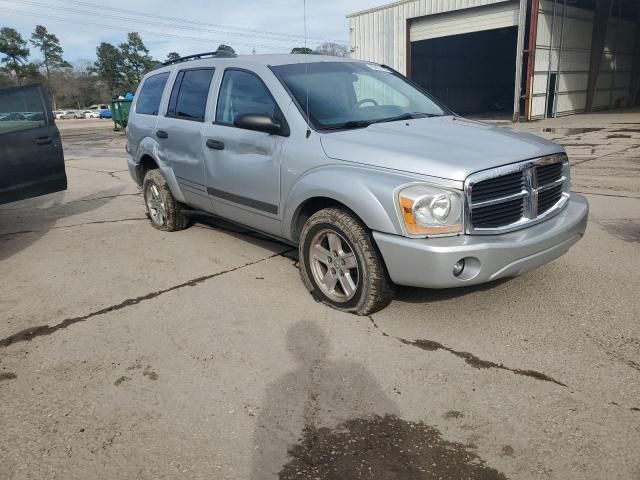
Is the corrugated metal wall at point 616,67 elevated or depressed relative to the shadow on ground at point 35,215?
elevated

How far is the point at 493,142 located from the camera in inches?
140

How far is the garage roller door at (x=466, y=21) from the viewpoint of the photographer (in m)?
22.1

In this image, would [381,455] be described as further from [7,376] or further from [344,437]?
[7,376]

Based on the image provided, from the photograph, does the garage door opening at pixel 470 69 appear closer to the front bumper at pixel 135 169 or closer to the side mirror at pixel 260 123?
the front bumper at pixel 135 169

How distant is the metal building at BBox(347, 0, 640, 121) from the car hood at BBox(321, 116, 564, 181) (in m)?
20.7

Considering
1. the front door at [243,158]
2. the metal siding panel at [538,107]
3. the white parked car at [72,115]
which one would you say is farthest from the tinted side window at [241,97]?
the white parked car at [72,115]

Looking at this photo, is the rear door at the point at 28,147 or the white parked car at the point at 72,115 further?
the white parked car at the point at 72,115

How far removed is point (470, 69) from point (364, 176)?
36.8 metres

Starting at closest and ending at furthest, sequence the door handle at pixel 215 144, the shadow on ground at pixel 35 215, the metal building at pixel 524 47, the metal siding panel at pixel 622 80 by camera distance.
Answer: the door handle at pixel 215 144, the shadow on ground at pixel 35 215, the metal building at pixel 524 47, the metal siding panel at pixel 622 80

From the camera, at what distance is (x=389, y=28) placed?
2553 centimetres

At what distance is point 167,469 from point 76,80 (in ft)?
340

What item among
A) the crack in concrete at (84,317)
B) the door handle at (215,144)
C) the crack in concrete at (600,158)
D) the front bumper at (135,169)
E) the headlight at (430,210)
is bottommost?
the crack in concrete at (600,158)

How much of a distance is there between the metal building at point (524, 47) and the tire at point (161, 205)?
20.3 m


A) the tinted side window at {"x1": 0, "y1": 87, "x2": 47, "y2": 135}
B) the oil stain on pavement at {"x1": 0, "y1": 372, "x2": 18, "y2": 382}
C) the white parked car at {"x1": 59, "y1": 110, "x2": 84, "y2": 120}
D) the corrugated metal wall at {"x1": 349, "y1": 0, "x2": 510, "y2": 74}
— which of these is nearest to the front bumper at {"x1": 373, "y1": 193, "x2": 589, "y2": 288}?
the oil stain on pavement at {"x1": 0, "y1": 372, "x2": 18, "y2": 382}
